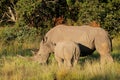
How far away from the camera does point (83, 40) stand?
13.3 m

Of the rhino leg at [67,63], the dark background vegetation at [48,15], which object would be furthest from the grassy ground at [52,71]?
the dark background vegetation at [48,15]

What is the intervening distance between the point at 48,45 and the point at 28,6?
8.06 m

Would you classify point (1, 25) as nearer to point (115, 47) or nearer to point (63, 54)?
point (115, 47)

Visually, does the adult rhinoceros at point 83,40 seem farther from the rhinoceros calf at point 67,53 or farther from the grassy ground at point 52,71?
the rhinoceros calf at point 67,53

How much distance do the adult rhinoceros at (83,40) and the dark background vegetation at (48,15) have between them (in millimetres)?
6067

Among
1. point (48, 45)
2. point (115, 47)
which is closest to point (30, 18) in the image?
point (115, 47)

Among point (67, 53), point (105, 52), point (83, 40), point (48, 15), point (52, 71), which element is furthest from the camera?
point (48, 15)

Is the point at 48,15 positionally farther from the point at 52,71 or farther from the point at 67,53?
the point at 52,71

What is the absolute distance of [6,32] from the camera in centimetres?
2009

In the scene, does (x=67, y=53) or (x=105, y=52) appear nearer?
(x=67, y=53)

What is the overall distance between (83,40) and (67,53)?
71.0 inches

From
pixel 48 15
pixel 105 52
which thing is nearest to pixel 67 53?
pixel 105 52

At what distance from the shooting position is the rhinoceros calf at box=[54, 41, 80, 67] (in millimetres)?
11625

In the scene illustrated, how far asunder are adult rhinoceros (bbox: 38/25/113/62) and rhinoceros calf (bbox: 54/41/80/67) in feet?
3.61
